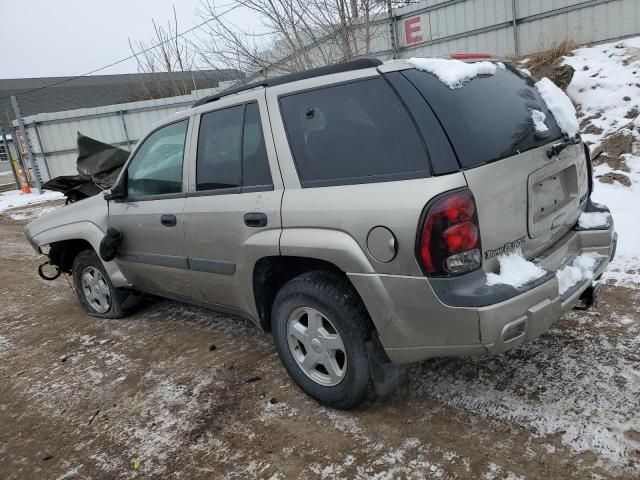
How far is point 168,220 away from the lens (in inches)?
142

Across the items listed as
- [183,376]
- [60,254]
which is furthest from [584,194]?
[60,254]

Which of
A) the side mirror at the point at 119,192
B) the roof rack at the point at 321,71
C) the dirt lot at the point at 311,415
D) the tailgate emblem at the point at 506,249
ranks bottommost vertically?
the dirt lot at the point at 311,415

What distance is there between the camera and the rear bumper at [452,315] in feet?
7.31

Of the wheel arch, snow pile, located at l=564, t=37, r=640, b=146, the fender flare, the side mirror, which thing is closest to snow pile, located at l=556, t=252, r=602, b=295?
the wheel arch

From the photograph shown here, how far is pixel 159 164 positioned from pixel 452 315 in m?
2.58

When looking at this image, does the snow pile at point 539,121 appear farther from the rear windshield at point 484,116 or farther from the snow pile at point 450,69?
the snow pile at point 450,69

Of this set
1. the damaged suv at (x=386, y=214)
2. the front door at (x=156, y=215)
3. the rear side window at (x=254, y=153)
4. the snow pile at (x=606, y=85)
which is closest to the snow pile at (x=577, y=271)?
the damaged suv at (x=386, y=214)

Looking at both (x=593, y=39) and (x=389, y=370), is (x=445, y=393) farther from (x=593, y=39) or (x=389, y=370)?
(x=593, y=39)

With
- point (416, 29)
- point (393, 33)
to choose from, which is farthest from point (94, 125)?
point (416, 29)

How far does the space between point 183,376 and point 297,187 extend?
1719 millimetres

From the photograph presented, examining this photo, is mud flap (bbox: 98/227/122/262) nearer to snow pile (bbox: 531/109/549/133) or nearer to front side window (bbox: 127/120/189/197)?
front side window (bbox: 127/120/189/197)

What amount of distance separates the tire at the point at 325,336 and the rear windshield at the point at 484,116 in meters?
0.94

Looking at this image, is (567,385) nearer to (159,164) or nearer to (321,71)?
(321,71)

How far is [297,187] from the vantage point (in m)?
2.78
